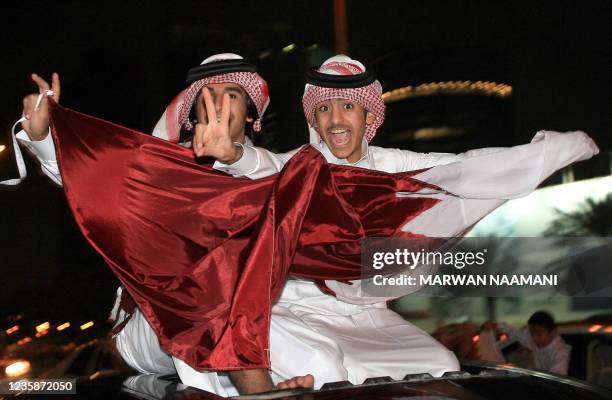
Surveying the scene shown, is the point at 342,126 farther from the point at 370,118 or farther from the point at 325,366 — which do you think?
the point at 325,366

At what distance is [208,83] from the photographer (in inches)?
160

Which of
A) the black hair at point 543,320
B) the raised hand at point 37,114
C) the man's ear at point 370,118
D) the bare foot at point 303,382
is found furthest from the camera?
the black hair at point 543,320

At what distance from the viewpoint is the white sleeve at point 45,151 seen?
3.63 meters

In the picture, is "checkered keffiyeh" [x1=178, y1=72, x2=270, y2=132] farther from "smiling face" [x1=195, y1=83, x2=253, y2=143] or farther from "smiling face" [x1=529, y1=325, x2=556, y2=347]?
"smiling face" [x1=529, y1=325, x2=556, y2=347]

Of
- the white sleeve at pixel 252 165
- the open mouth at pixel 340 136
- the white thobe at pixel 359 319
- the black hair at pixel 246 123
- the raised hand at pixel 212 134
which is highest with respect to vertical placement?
the black hair at pixel 246 123

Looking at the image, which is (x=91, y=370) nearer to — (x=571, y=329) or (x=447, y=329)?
(x=571, y=329)

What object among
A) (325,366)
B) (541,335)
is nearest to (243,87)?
(325,366)

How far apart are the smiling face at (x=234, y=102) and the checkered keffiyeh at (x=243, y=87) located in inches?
0.9

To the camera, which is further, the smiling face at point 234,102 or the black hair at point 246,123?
the black hair at point 246,123

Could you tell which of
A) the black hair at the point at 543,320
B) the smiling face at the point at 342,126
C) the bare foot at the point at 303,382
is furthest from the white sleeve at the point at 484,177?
the black hair at the point at 543,320

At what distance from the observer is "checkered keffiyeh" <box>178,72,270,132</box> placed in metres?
4.06

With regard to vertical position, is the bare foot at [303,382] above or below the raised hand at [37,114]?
below

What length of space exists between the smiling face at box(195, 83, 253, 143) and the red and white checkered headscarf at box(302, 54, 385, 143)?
33 centimetres

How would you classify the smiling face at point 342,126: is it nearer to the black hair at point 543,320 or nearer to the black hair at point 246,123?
the black hair at point 246,123
